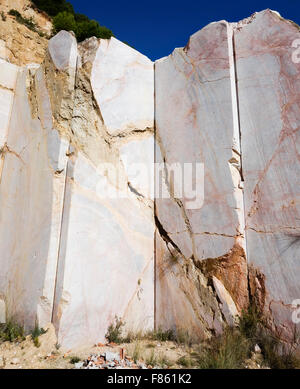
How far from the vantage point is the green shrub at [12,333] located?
8.76 ft

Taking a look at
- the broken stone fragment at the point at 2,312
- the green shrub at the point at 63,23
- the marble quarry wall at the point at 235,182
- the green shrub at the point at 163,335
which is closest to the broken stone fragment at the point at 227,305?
the marble quarry wall at the point at 235,182

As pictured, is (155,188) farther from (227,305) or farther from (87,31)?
(87,31)

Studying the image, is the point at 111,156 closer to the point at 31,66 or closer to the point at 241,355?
the point at 31,66

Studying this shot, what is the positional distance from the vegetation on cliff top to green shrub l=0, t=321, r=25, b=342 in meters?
8.96

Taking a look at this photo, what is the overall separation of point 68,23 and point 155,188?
8.24 meters

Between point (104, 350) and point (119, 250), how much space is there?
→ 0.95 m

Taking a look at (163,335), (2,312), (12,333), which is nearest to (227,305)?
(163,335)

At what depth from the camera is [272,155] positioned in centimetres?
282

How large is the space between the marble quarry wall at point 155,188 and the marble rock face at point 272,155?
0.01m

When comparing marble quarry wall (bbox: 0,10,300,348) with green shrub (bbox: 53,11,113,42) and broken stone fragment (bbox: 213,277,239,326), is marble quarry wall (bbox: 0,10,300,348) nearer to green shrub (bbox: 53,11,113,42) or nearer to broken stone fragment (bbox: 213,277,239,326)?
broken stone fragment (bbox: 213,277,239,326)

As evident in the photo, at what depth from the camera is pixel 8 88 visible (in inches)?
159

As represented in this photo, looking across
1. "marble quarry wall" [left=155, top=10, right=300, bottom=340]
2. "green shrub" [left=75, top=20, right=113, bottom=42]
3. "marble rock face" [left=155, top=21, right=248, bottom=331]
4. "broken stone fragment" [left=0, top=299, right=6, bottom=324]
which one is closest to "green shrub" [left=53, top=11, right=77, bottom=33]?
"green shrub" [left=75, top=20, right=113, bottom=42]

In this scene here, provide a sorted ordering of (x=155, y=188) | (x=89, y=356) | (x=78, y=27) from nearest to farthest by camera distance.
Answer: (x=89, y=356)
(x=155, y=188)
(x=78, y=27)
